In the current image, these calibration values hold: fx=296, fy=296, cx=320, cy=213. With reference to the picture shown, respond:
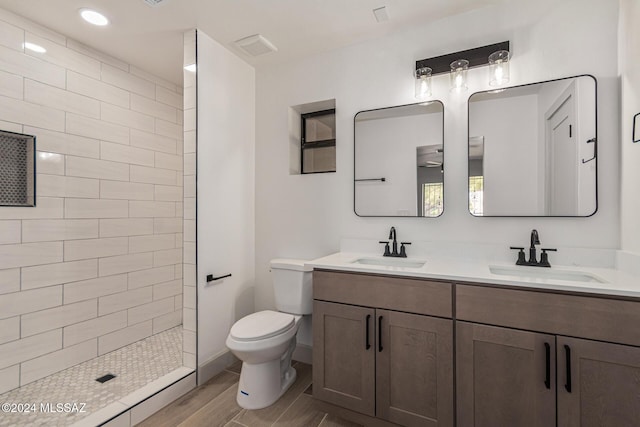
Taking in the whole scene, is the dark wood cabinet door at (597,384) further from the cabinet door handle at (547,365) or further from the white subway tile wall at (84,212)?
the white subway tile wall at (84,212)

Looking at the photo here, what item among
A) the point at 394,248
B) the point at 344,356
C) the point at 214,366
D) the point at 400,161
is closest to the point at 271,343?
the point at 344,356

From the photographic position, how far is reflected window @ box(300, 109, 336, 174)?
8.44 feet

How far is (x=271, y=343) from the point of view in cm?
182

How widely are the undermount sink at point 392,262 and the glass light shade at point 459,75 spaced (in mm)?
1159

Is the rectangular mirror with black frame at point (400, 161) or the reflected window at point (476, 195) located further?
the rectangular mirror with black frame at point (400, 161)

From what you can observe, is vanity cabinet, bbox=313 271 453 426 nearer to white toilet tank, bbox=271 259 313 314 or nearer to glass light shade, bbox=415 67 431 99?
white toilet tank, bbox=271 259 313 314

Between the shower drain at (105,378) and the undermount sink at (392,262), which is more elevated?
the undermount sink at (392,262)

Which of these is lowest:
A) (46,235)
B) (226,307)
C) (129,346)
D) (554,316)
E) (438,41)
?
(129,346)

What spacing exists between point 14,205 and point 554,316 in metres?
3.07

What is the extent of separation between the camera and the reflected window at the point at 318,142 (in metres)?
2.57

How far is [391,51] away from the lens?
215cm

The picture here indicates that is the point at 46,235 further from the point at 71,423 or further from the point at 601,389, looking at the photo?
the point at 601,389

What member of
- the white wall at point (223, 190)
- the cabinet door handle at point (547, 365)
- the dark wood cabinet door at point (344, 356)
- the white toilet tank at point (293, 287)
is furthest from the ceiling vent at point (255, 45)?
the cabinet door handle at point (547, 365)

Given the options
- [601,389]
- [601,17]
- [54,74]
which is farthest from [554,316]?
[54,74]
